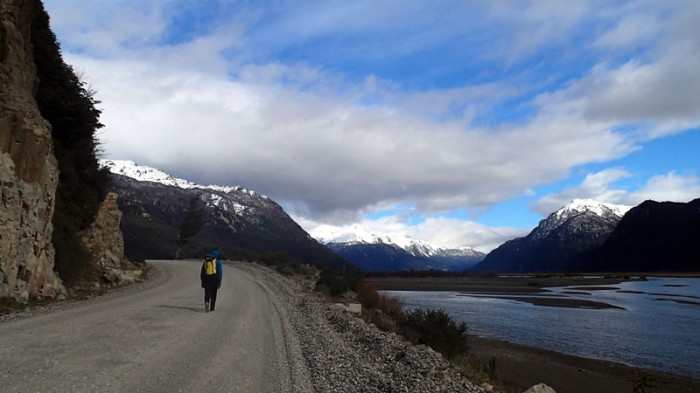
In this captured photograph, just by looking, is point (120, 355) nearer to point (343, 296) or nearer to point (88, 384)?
point (88, 384)

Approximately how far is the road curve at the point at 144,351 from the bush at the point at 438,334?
16.6 ft

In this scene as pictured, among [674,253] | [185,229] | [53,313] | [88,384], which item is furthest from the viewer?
[674,253]

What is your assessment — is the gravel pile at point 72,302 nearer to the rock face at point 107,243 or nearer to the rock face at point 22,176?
the rock face at point 22,176

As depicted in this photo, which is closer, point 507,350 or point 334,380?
point 334,380

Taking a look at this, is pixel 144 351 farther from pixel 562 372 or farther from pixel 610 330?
pixel 610 330

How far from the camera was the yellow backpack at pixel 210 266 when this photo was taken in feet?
53.2

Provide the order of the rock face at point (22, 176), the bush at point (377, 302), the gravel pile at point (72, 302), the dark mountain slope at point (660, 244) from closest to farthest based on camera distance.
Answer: the gravel pile at point (72, 302) → the rock face at point (22, 176) → the bush at point (377, 302) → the dark mountain slope at point (660, 244)

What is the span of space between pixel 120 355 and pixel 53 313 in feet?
23.1

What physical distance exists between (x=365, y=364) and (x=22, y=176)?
50.2ft

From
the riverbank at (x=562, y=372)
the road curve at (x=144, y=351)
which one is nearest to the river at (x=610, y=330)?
the riverbank at (x=562, y=372)

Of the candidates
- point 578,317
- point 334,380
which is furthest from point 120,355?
point 578,317

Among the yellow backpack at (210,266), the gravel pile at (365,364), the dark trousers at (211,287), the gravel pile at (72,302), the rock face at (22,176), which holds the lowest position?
the gravel pile at (365,364)

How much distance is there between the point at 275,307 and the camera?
19062mm

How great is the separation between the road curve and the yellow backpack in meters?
1.38
